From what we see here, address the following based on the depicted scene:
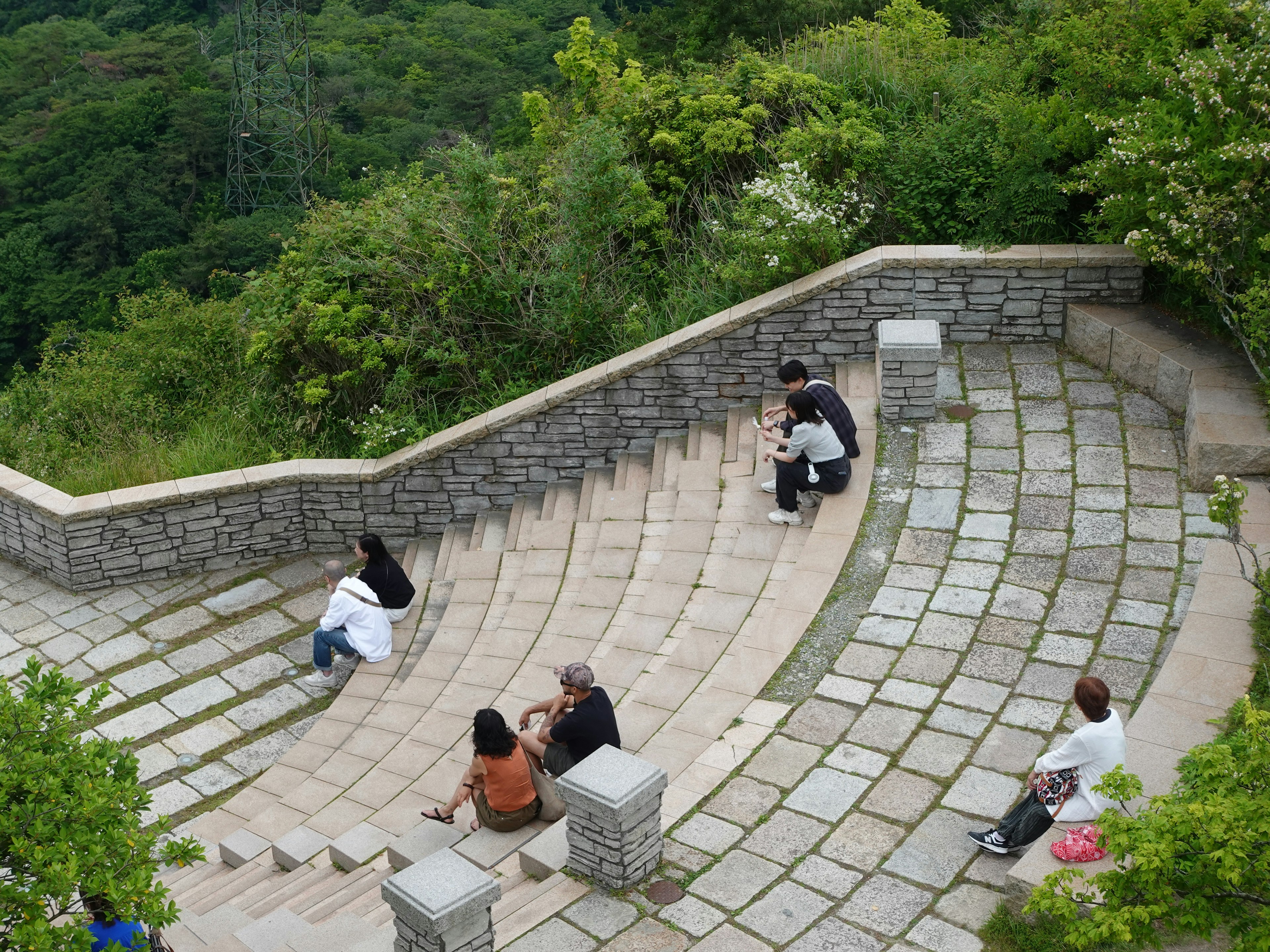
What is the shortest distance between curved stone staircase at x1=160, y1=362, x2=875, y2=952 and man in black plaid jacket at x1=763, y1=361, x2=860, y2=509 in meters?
0.22

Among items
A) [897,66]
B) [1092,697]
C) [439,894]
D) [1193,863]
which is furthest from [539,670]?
[897,66]

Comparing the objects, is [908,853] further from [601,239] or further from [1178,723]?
[601,239]

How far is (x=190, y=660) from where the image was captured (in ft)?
32.7

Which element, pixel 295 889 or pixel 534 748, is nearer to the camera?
pixel 295 889

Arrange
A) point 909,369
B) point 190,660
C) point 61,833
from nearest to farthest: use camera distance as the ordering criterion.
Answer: point 61,833 → point 909,369 → point 190,660

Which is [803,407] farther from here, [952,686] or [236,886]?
[236,886]

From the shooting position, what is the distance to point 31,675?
15.6ft

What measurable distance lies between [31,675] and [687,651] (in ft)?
13.4

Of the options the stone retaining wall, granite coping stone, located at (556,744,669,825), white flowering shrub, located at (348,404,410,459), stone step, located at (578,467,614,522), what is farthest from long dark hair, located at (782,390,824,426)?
white flowering shrub, located at (348,404,410,459)

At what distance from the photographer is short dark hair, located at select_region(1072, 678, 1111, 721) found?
5062mm

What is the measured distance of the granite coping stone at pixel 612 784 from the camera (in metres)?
5.29

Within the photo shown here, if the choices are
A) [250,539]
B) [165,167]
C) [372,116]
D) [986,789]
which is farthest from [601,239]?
[372,116]

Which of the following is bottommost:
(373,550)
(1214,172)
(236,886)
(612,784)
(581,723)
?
(236,886)

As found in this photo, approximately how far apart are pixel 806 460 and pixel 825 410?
1.43 ft
